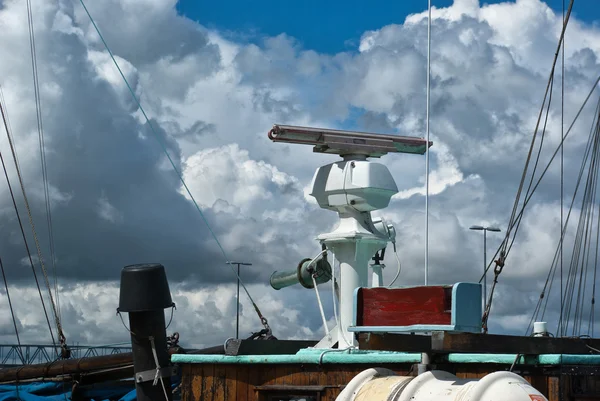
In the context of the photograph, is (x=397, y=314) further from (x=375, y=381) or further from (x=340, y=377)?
(x=340, y=377)

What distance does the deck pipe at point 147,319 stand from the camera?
16406 millimetres

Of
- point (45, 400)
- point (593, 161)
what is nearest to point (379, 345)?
point (45, 400)

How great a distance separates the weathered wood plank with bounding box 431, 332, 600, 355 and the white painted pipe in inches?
12.5

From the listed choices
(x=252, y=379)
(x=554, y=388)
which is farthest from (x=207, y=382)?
(x=554, y=388)

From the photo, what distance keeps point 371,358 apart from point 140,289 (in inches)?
185

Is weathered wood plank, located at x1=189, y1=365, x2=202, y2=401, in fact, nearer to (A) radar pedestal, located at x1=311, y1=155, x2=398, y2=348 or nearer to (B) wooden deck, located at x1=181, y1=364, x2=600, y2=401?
(B) wooden deck, located at x1=181, y1=364, x2=600, y2=401

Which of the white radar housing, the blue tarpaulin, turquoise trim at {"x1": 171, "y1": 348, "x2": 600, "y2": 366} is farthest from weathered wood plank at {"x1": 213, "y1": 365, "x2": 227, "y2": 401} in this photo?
the blue tarpaulin

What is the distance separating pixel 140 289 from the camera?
16391 mm

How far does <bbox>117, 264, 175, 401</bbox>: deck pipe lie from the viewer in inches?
646

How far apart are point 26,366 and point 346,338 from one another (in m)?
8.70

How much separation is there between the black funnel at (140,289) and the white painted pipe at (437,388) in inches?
248

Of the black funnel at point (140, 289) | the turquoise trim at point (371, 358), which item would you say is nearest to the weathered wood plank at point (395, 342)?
the turquoise trim at point (371, 358)

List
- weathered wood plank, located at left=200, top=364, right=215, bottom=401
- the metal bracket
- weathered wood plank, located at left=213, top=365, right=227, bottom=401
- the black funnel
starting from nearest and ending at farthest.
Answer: weathered wood plank, located at left=213, top=365, right=227, bottom=401 < weathered wood plank, located at left=200, top=364, right=215, bottom=401 < the black funnel < the metal bracket

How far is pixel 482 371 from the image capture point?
39.8ft
